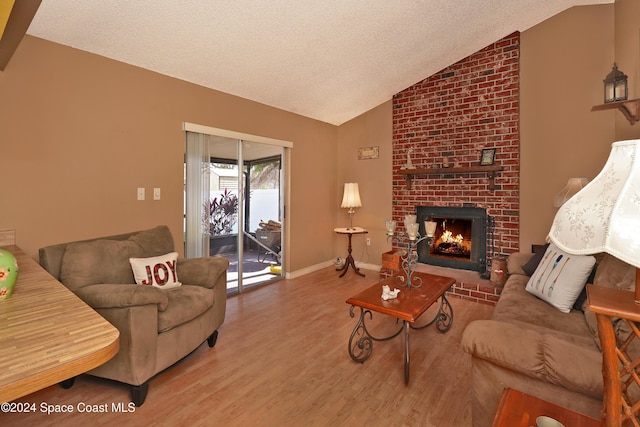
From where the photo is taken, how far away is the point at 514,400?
3.80ft

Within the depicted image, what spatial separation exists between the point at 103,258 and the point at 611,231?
267cm

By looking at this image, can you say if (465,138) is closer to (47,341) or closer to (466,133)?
(466,133)

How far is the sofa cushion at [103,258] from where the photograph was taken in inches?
80.4

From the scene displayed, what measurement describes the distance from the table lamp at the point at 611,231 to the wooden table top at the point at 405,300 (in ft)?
3.81

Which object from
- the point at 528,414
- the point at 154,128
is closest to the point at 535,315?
the point at 528,414

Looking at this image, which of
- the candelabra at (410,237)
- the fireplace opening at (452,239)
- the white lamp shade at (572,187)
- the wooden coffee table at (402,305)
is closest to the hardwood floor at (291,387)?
the wooden coffee table at (402,305)

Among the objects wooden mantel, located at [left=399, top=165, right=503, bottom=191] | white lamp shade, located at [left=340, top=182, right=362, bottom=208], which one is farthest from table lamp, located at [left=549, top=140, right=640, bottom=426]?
white lamp shade, located at [left=340, top=182, right=362, bottom=208]

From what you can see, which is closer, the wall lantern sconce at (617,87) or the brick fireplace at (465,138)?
the wall lantern sconce at (617,87)

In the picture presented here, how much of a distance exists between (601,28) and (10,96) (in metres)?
5.32

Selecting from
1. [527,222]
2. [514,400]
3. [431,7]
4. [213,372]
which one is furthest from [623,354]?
[527,222]

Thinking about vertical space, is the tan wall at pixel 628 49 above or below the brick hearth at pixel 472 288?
above

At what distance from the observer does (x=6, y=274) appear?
3.65 feet

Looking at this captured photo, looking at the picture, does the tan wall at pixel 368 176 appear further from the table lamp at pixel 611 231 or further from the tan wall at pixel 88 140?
the table lamp at pixel 611 231

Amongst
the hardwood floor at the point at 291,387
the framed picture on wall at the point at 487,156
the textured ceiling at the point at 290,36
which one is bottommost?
the hardwood floor at the point at 291,387
